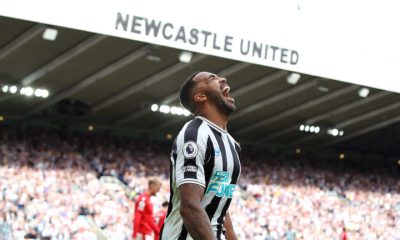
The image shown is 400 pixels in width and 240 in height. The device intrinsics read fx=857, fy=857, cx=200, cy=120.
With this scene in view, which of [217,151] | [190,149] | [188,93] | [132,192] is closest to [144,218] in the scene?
[132,192]

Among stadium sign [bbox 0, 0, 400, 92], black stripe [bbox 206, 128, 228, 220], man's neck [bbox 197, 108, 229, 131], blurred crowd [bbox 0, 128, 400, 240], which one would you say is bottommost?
black stripe [bbox 206, 128, 228, 220]

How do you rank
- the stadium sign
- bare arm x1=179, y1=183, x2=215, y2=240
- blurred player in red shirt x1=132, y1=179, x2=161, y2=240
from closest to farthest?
1. bare arm x1=179, y1=183, x2=215, y2=240
2. blurred player in red shirt x1=132, y1=179, x2=161, y2=240
3. the stadium sign

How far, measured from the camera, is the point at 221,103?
4.69 metres

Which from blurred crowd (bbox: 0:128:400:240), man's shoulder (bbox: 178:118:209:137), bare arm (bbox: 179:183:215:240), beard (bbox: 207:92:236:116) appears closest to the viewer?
bare arm (bbox: 179:183:215:240)

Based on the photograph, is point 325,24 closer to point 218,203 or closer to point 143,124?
point 143,124

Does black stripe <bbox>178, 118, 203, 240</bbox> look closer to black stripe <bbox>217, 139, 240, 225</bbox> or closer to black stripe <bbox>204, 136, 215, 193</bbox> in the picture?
black stripe <bbox>204, 136, 215, 193</bbox>

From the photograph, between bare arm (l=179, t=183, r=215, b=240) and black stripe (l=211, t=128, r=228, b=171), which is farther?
black stripe (l=211, t=128, r=228, b=171)

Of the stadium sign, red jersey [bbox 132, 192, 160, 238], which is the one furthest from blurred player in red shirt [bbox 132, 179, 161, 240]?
the stadium sign

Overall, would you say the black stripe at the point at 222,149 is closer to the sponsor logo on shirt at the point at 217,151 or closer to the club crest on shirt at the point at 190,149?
the sponsor logo on shirt at the point at 217,151

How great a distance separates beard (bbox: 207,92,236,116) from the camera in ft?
15.3

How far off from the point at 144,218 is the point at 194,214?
10018mm

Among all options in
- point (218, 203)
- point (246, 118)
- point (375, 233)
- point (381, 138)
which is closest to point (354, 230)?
point (375, 233)

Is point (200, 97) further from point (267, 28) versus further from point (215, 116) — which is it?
point (267, 28)

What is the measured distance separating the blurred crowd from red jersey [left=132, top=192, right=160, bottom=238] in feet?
15.2
